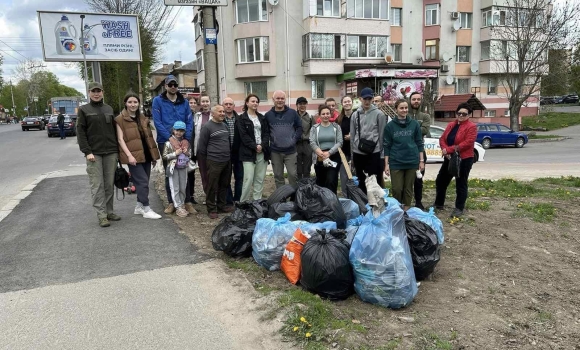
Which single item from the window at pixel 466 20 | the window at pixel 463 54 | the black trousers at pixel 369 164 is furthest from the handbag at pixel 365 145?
the window at pixel 466 20

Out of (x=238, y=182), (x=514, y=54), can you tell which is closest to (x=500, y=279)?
(x=238, y=182)

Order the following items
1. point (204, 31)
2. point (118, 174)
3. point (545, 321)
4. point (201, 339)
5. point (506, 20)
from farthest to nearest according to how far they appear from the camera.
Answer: point (506, 20) < point (204, 31) < point (118, 174) < point (545, 321) < point (201, 339)

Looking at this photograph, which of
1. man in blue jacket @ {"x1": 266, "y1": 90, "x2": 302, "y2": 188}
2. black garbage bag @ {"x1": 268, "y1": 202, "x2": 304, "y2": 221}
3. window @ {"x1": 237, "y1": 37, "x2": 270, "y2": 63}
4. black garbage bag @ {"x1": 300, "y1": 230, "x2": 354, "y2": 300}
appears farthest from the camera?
window @ {"x1": 237, "y1": 37, "x2": 270, "y2": 63}

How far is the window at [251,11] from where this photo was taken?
2927cm

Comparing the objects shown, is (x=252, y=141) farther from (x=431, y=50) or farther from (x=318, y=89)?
(x=431, y=50)

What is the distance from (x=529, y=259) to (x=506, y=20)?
1093 inches

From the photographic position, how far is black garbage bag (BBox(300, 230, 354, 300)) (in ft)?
11.4

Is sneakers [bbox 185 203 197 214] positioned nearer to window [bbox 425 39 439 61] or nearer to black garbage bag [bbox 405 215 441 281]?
black garbage bag [bbox 405 215 441 281]

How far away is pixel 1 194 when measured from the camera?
28.8ft

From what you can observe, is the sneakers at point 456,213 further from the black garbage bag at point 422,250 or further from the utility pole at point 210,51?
the utility pole at point 210,51

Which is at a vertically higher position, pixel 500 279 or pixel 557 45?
pixel 557 45

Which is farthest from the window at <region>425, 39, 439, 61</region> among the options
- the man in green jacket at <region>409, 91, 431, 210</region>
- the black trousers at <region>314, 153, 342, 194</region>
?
the black trousers at <region>314, 153, 342, 194</region>

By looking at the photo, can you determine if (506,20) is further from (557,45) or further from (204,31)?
(204,31)

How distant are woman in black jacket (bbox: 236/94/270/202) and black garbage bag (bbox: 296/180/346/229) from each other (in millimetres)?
1586
